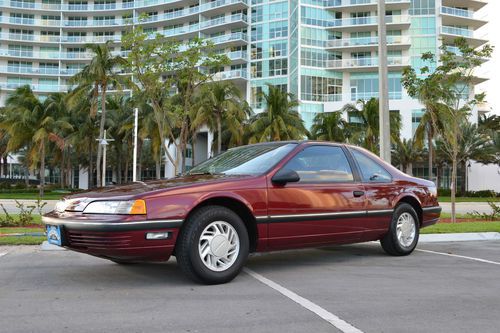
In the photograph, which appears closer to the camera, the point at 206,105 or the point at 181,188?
the point at 181,188

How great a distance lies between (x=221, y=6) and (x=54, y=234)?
214 feet

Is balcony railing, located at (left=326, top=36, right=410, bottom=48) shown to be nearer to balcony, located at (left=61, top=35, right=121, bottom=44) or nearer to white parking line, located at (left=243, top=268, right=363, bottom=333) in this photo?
balcony, located at (left=61, top=35, right=121, bottom=44)

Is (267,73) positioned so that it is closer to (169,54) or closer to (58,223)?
(169,54)

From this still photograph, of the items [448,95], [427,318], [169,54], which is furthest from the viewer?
[169,54]

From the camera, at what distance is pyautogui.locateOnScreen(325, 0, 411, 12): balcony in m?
60.7

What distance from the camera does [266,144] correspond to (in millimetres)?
6430

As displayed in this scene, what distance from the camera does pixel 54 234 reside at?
5.15m

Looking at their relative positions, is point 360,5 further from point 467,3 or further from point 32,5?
point 32,5

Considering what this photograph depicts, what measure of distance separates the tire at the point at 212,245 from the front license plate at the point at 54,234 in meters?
1.20

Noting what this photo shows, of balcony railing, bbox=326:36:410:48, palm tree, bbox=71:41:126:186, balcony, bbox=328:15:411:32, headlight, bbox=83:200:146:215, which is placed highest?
balcony, bbox=328:15:411:32

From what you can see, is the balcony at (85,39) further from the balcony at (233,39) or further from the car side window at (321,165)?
the car side window at (321,165)

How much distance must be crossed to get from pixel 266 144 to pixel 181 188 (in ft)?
5.72

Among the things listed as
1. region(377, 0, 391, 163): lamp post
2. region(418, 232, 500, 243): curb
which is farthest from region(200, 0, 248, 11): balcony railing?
region(418, 232, 500, 243): curb

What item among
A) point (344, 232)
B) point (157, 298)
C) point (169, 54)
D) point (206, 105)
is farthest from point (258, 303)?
point (206, 105)
